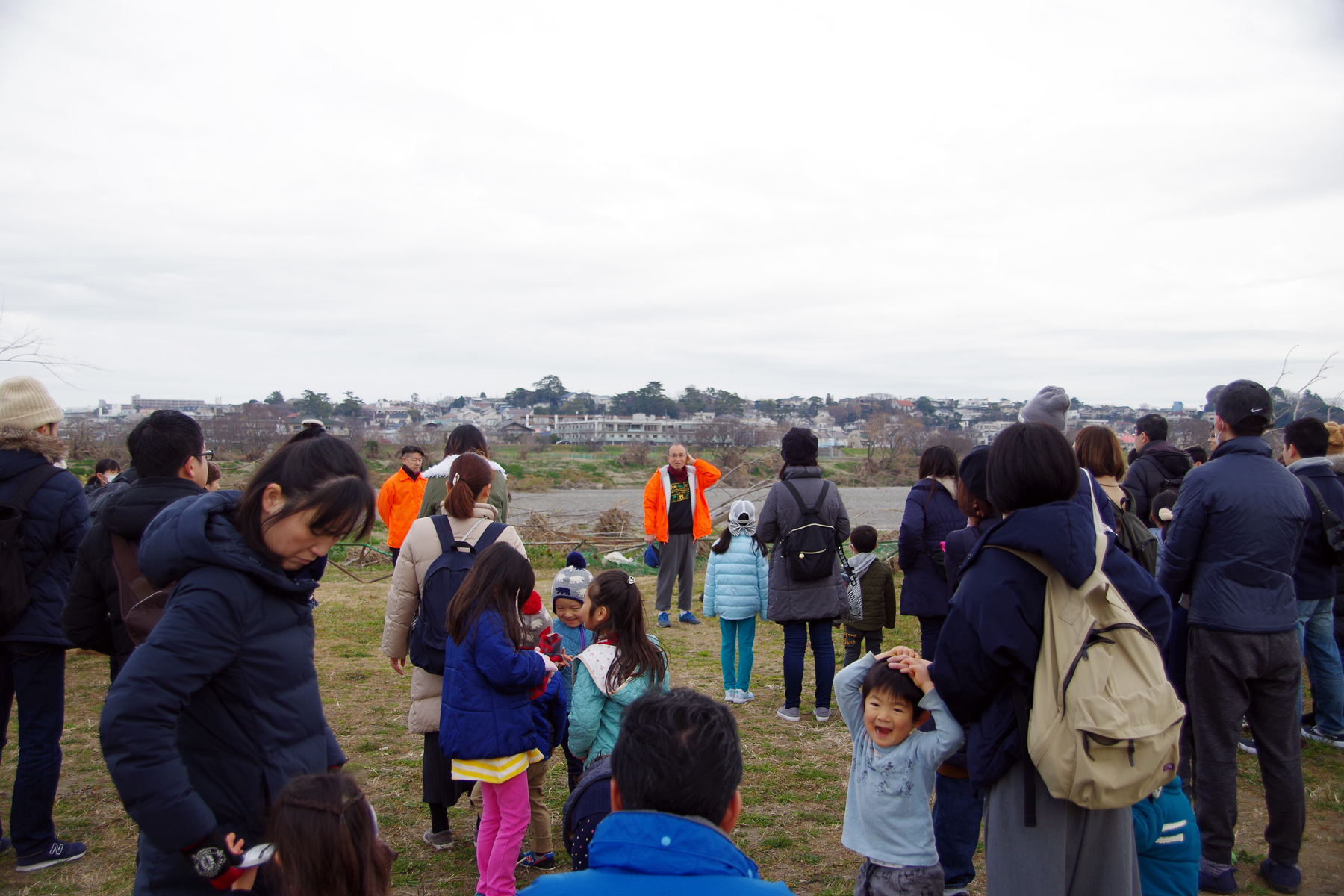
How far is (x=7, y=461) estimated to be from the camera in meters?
3.32

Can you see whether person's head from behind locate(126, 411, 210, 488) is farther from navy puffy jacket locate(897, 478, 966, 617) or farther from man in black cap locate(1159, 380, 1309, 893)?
man in black cap locate(1159, 380, 1309, 893)

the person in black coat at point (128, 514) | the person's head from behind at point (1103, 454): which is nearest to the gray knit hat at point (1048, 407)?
the person's head from behind at point (1103, 454)

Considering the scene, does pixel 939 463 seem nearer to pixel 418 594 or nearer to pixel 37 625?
pixel 418 594

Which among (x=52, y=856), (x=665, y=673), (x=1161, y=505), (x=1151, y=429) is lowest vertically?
(x=52, y=856)

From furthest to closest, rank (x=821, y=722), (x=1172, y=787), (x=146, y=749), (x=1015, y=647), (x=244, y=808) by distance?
1. (x=821, y=722)
2. (x=1172, y=787)
3. (x=1015, y=647)
4. (x=244, y=808)
5. (x=146, y=749)

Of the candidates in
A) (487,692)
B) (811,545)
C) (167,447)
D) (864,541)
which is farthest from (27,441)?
(864,541)

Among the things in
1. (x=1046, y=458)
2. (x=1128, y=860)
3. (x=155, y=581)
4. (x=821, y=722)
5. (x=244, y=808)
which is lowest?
(x=821, y=722)

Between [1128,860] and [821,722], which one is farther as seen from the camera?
[821,722]

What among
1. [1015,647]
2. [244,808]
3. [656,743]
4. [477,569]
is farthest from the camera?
[477,569]

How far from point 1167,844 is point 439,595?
2719 millimetres

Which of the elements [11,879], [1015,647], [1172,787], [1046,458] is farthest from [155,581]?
[1172,787]

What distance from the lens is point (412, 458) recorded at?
721 cm

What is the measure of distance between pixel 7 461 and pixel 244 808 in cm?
243

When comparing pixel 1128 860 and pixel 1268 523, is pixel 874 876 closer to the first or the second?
pixel 1128 860
